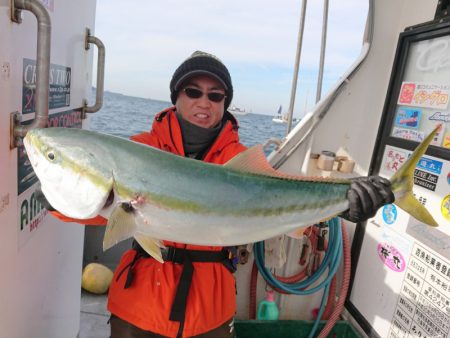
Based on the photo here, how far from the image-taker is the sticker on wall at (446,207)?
2699 millimetres

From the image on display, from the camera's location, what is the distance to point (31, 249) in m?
2.03

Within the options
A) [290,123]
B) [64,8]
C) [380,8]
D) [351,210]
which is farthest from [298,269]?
[64,8]

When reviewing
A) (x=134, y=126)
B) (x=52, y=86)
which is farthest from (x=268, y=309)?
(x=134, y=126)

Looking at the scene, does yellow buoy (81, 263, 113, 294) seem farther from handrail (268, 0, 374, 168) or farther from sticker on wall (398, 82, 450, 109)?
sticker on wall (398, 82, 450, 109)

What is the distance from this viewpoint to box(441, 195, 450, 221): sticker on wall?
2699 mm

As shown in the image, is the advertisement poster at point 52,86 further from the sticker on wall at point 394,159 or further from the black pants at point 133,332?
the sticker on wall at point 394,159

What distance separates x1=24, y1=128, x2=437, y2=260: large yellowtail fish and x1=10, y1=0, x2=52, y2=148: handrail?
165 mm

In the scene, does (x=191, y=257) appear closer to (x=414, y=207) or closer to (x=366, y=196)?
(x=366, y=196)

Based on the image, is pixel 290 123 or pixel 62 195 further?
pixel 290 123

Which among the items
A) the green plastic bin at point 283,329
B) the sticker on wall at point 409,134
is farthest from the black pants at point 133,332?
the sticker on wall at point 409,134

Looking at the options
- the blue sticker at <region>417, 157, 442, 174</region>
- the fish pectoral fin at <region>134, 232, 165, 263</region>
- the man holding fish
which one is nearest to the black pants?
the man holding fish

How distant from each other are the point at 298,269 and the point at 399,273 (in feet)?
3.40

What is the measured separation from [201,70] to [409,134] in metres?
2.04

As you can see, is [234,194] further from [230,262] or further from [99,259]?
[99,259]
